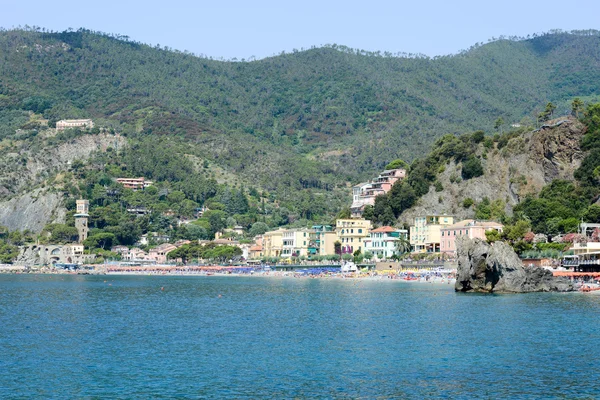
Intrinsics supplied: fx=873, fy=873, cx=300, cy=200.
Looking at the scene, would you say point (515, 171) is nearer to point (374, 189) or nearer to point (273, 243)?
point (374, 189)

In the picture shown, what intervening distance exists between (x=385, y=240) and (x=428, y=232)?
323 inches

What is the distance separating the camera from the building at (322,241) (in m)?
153

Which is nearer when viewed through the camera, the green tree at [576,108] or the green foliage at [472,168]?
the green foliage at [472,168]

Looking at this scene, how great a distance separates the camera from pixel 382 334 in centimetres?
5150

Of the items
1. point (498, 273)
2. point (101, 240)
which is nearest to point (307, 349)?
point (498, 273)

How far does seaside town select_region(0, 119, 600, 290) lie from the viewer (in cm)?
11219

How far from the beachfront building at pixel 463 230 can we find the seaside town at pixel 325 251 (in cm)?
14

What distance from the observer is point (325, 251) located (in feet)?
504

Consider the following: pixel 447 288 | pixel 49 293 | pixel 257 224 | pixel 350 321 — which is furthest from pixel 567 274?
pixel 257 224

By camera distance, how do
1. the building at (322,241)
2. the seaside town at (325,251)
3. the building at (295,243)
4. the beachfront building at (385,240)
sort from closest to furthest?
the seaside town at (325,251)
the beachfront building at (385,240)
the building at (322,241)
the building at (295,243)

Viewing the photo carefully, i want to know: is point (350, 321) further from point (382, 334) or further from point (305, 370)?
point (305, 370)

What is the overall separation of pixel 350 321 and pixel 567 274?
38.3 metres

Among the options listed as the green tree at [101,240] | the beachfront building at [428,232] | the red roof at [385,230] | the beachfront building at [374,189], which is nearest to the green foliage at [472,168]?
the beachfront building at [428,232]

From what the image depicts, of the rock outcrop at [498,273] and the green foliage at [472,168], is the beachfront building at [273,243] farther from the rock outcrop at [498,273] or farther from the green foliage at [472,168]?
the rock outcrop at [498,273]
